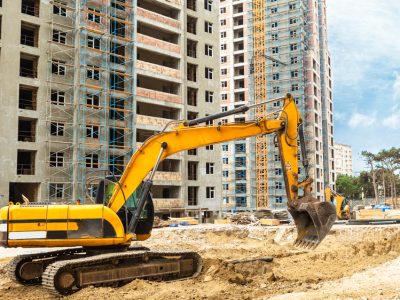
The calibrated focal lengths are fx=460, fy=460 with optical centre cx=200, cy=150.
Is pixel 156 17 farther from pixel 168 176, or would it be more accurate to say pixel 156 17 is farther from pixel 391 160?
pixel 391 160

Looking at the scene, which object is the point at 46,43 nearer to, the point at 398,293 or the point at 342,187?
the point at 398,293

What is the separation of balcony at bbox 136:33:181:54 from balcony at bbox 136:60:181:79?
6.64ft

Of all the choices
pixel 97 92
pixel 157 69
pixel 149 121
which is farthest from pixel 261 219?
pixel 157 69

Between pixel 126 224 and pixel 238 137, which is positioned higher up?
pixel 238 137

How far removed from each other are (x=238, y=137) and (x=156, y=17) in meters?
36.7

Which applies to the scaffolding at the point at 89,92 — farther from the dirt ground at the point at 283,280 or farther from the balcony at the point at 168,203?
the dirt ground at the point at 283,280

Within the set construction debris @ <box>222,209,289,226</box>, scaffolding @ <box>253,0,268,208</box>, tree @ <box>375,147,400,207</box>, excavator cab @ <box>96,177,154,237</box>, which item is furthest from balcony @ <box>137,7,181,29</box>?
tree @ <box>375,147,400,207</box>

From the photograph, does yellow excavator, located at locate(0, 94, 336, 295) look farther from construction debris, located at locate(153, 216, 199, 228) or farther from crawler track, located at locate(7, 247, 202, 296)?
construction debris, located at locate(153, 216, 199, 228)

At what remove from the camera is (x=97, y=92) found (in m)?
41.0

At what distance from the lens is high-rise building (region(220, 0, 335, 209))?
7644 centimetres

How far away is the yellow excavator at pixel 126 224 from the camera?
1177 centimetres

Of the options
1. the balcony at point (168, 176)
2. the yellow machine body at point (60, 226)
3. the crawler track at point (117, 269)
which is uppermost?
the balcony at point (168, 176)

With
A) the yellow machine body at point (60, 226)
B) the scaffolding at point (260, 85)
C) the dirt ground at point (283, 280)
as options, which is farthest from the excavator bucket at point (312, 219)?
the scaffolding at point (260, 85)

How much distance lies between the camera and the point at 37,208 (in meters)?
12.0
